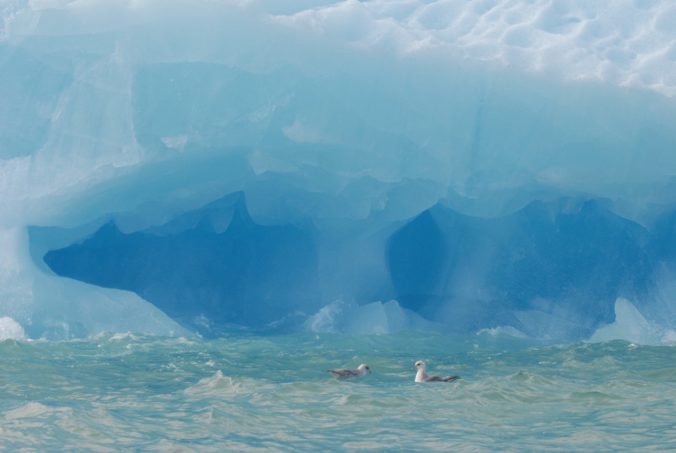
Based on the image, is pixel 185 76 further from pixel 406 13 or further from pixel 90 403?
pixel 90 403

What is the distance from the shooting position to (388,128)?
11.1m

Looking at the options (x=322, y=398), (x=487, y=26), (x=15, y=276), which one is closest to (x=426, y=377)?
(x=322, y=398)

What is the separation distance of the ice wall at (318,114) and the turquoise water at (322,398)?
5.50 feet

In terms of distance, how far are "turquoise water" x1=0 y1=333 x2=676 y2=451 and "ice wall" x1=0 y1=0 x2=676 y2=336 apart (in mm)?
1677

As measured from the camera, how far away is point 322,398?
7.50 metres

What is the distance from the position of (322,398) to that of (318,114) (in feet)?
13.9

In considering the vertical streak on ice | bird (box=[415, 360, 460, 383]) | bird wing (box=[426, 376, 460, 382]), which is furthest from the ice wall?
bird wing (box=[426, 376, 460, 382])

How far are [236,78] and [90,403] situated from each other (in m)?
4.58

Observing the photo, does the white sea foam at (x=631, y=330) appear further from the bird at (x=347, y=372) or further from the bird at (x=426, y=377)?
the bird at (x=347, y=372)

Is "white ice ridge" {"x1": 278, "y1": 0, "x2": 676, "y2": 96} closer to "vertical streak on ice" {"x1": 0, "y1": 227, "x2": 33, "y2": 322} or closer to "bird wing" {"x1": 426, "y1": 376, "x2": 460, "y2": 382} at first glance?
"vertical streak on ice" {"x1": 0, "y1": 227, "x2": 33, "y2": 322}

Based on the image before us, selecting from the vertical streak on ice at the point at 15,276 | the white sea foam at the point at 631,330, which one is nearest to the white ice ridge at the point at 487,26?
the vertical streak on ice at the point at 15,276

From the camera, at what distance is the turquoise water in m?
6.13

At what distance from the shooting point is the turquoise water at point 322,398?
6129mm

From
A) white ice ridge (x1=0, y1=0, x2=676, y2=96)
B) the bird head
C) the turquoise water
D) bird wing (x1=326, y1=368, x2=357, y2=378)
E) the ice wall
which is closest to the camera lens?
the turquoise water
